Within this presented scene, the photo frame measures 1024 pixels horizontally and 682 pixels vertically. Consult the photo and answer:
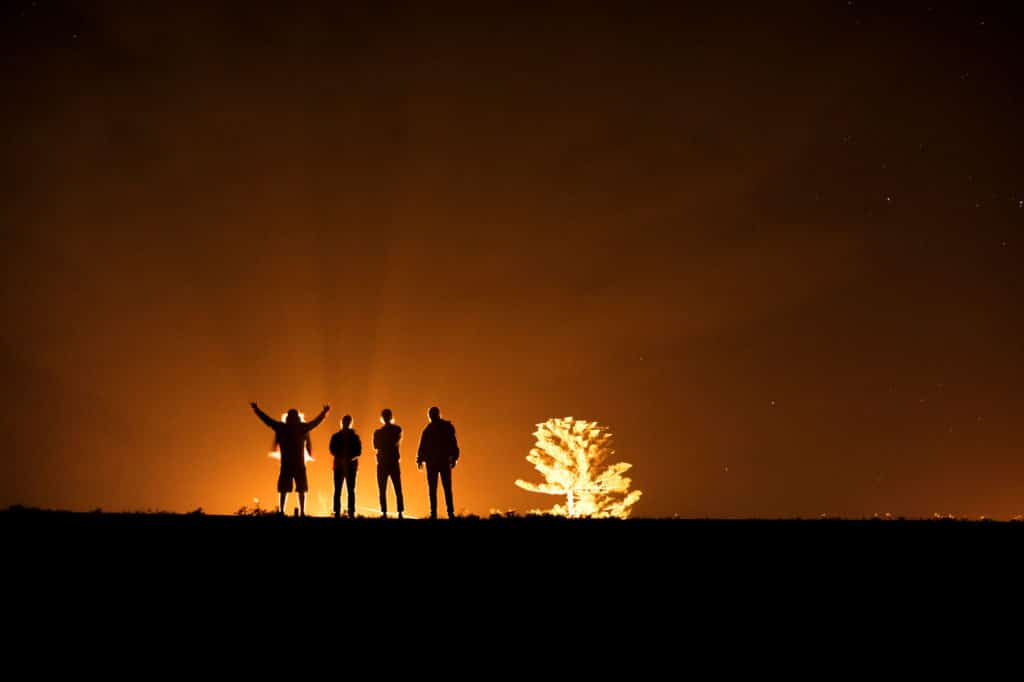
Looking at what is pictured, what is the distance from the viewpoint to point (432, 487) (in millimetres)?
18359

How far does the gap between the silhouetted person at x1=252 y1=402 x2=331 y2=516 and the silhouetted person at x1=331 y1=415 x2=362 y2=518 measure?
57cm

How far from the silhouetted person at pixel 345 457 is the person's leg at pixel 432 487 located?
4.77 feet

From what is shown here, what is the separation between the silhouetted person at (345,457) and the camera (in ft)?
59.7

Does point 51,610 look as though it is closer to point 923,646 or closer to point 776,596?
point 776,596

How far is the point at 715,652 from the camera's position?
31.0ft

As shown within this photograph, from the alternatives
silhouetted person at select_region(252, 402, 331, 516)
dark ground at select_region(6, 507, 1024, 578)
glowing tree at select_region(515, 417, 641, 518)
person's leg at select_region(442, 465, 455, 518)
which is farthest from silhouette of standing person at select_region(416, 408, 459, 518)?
glowing tree at select_region(515, 417, 641, 518)

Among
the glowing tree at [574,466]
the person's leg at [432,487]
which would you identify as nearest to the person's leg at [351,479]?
the person's leg at [432,487]

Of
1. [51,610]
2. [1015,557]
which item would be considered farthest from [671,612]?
[51,610]

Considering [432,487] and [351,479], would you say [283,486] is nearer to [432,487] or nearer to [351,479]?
[351,479]

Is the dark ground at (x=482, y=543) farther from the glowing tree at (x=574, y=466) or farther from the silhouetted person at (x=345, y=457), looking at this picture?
the glowing tree at (x=574, y=466)

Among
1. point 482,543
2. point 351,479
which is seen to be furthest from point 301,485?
point 482,543

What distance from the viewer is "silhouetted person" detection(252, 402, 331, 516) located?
698 inches

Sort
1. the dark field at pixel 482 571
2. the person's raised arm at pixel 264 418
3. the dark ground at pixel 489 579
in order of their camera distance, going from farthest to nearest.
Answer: the person's raised arm at pixel 264 418 < the dark field at pixel 482 571 < the dark ground at pixel 489 579

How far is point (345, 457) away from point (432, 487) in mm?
1817
